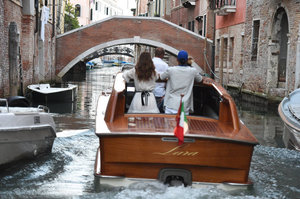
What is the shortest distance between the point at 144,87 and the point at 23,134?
1.30 metres

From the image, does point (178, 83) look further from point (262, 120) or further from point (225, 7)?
point (225, 7)

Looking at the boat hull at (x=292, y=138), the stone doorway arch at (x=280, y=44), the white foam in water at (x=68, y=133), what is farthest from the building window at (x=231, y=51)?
the boat hull at (x=292, y=138)

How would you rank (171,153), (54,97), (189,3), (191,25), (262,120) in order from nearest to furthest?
(171,153) → (262,120) → (54,97) → (189,3) → (191,25)

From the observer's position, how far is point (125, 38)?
74.5 ft

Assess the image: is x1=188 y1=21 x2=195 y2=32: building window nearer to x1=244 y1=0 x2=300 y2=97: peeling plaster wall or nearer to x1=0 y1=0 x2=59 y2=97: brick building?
x1=0 y1=0 x2=59 y2=97: brick building

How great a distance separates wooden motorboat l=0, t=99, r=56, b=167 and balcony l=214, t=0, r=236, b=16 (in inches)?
569

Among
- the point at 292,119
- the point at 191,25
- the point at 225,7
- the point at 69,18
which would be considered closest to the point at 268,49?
the point at 225,7

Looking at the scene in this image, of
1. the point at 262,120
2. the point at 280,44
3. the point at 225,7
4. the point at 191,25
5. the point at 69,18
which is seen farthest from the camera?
the point at 69,18

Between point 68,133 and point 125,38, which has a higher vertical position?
point 125,38

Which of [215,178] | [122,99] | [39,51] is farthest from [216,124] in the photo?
[39,51]

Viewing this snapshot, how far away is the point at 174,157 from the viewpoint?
4125 millimetres

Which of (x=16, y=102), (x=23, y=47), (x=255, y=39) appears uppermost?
(x=255, y=39)

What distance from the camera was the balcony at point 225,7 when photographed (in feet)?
63.8

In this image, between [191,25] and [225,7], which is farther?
[191,25]
